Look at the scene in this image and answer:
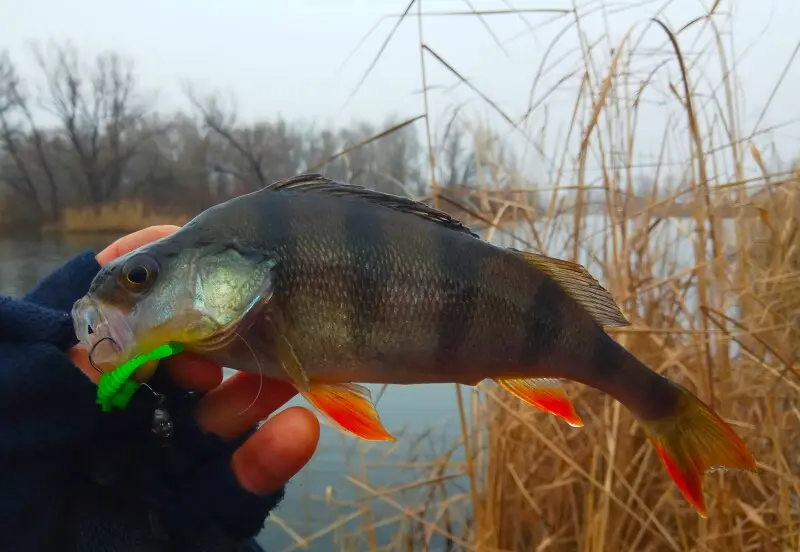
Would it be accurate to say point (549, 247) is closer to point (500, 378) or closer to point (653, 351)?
point (653, 351)

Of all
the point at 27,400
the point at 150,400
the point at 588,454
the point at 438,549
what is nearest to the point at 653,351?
the point at 588,454

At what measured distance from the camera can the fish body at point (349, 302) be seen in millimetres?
987

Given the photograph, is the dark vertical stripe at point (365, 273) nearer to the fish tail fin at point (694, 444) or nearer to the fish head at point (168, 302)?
the fish head at point (168, 302)

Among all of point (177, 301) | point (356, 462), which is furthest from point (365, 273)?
point (356, 462)

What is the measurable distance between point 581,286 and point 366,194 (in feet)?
1.44

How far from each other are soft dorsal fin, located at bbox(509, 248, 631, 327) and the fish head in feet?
1.61

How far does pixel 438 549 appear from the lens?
2842mm

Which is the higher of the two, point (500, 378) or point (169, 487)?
point (500, 378)

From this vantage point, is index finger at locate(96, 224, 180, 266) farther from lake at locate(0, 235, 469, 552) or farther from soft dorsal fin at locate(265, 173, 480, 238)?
lake at locate(0, 235, 469, 552)

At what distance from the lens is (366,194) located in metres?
1.09

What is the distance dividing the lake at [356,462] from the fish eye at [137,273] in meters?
1.61

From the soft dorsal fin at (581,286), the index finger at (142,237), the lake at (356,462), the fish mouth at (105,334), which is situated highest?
the index finger at (142,237)

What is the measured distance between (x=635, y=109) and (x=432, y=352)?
160 cm

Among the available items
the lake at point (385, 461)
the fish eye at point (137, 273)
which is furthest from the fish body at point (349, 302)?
the lake at point (385, 461)
